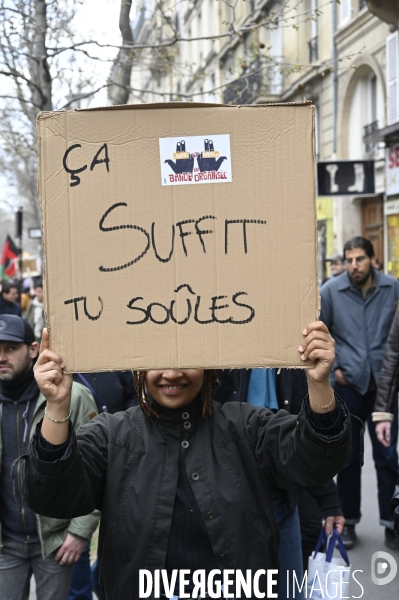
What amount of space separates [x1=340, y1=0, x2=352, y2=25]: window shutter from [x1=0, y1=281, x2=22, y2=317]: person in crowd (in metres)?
10.8

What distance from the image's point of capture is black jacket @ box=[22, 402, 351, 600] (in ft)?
7.59

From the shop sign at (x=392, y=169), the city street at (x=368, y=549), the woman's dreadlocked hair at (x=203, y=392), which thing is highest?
the shop sign at (x=392, y=169)

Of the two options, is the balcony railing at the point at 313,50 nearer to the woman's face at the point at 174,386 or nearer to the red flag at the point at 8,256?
the red flag at the point at 8,256

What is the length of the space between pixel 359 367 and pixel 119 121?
12.8 ft

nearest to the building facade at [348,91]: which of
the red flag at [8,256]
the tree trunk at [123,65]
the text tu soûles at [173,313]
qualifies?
the red flag at [8,256]

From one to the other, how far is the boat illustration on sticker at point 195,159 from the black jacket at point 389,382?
3.24 metres

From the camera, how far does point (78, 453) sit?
2.30 m

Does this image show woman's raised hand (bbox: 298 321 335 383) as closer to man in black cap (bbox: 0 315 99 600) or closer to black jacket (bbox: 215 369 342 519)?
black jacket (bbox: 215 369 342 519)

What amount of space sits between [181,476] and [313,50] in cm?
1975

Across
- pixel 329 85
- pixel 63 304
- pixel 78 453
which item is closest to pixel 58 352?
pixel 63 304

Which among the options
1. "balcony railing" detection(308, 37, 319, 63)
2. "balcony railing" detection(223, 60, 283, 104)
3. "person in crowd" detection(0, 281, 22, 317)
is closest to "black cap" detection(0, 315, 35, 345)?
"balcony railing" detection(223, 60, 283, 104)

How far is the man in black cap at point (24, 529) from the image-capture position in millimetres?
3570

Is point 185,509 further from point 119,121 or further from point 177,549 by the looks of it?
point 119,121

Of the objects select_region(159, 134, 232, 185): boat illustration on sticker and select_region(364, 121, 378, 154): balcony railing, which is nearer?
select_region(159, 134, 232, 185): boat illustration on sticker
